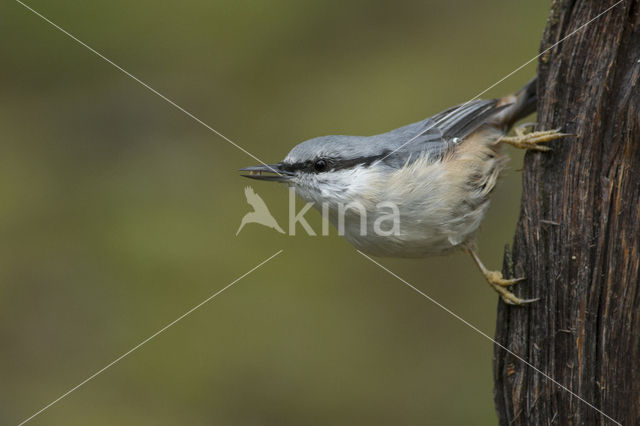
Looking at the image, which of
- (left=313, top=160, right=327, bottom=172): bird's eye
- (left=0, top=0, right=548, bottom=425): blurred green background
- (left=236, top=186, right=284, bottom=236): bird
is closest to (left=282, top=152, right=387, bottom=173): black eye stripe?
(left=313, top=160, right=327, bottom=172): bird's eye

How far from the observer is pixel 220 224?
4.94 meters

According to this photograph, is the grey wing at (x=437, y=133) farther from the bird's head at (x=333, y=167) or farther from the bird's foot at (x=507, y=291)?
the bird's foot at (x=507, y=291)

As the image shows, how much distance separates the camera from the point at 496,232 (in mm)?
4484

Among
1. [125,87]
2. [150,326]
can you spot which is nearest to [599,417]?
[150,326]

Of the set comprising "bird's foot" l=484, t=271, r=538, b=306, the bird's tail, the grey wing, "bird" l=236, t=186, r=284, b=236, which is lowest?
"bird's foot" l=484, t=271, r=538, b=306

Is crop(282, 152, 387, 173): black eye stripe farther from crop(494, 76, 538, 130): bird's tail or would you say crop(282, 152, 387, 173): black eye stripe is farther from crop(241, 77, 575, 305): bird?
crop(494, 76, 538, 130): bird's tail

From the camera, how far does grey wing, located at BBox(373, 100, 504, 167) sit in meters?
2.84

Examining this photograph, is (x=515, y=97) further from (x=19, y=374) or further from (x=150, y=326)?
(x=19, y=374)

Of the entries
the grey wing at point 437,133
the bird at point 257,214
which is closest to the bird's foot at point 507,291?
the grey wing at point 437,133

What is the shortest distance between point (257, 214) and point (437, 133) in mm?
2041

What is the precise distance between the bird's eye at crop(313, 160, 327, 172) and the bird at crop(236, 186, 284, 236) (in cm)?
A: 165

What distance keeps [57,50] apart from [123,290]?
90.2 inches

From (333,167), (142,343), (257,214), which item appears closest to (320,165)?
(333,167)

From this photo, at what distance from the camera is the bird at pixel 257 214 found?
459cm
